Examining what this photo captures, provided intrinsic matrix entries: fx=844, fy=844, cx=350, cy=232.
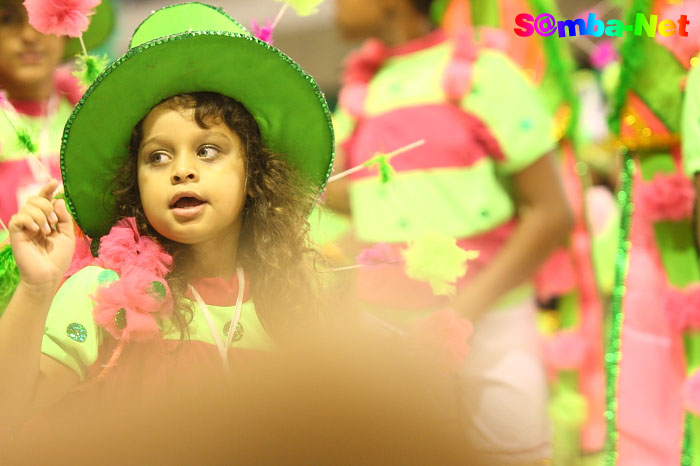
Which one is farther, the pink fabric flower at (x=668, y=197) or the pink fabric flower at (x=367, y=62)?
the pink fabric flower at (x=367, y=62)

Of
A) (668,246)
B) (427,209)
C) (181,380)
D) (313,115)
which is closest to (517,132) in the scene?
(427,209)

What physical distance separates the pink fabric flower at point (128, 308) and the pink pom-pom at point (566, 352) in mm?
1728

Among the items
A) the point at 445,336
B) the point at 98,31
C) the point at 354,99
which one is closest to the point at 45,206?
the point at 445,336

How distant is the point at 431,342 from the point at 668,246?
83 cm

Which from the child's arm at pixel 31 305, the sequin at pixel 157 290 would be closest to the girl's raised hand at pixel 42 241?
the child's arm at pixel 31 305

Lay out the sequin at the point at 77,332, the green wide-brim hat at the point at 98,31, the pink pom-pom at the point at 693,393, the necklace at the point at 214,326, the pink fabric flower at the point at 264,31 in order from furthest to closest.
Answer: the green wide-brim hat at the point at 98,31, the pink pom-pom at the point at 693,393, the pink fabric flower at the point at 264,31, the necklace at the point at 214,326, the sequin at the point at 77,332

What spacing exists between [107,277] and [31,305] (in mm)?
150

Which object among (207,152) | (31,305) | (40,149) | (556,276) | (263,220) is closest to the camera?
(31,305)

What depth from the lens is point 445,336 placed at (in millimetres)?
1373

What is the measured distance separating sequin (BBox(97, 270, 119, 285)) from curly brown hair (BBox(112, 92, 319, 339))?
96 millimetres

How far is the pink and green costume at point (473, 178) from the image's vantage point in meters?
2.04

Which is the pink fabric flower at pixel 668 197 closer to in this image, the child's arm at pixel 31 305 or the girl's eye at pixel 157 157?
the girl's eye at pixel 157 157

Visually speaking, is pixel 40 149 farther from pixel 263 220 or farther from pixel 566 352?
pixel 566 352

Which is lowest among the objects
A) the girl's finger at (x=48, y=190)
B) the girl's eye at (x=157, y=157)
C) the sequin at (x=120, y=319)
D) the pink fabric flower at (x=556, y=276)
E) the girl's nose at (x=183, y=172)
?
the sequin at (x=120, y=319)
